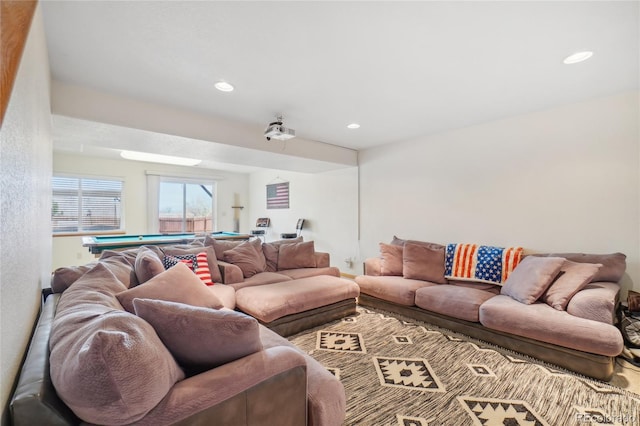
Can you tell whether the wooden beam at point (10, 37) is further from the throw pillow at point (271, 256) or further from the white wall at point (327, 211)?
the white wall at point (327, 211)

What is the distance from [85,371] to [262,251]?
3.20 meters

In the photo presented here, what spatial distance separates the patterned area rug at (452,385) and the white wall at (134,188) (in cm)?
554

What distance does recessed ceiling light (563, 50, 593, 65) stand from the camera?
2.09 metres

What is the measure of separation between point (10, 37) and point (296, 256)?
3.57 metres

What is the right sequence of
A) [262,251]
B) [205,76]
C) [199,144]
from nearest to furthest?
[205,76] → [199,144] → [262,251]

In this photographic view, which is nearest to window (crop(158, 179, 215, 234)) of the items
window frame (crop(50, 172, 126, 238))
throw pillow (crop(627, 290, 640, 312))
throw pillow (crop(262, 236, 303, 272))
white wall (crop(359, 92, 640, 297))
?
window frame (crop(50, 172, 126, 238))

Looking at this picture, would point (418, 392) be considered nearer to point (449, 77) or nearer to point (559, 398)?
point (559, 398)

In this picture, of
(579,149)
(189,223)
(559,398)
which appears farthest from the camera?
(189,223)

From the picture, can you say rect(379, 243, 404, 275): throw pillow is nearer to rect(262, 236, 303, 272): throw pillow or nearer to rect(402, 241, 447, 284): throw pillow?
rect(402, 241, 447, 284): throw pillow

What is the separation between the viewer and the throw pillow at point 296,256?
3.95m

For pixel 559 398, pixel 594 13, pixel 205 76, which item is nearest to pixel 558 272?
pixel 559 398

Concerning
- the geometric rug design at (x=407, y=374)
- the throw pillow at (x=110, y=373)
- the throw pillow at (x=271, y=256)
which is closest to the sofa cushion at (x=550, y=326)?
the geometric rug design at (x=407, y=374)

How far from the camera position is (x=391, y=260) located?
381cm

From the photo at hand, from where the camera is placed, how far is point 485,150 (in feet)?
12.0
